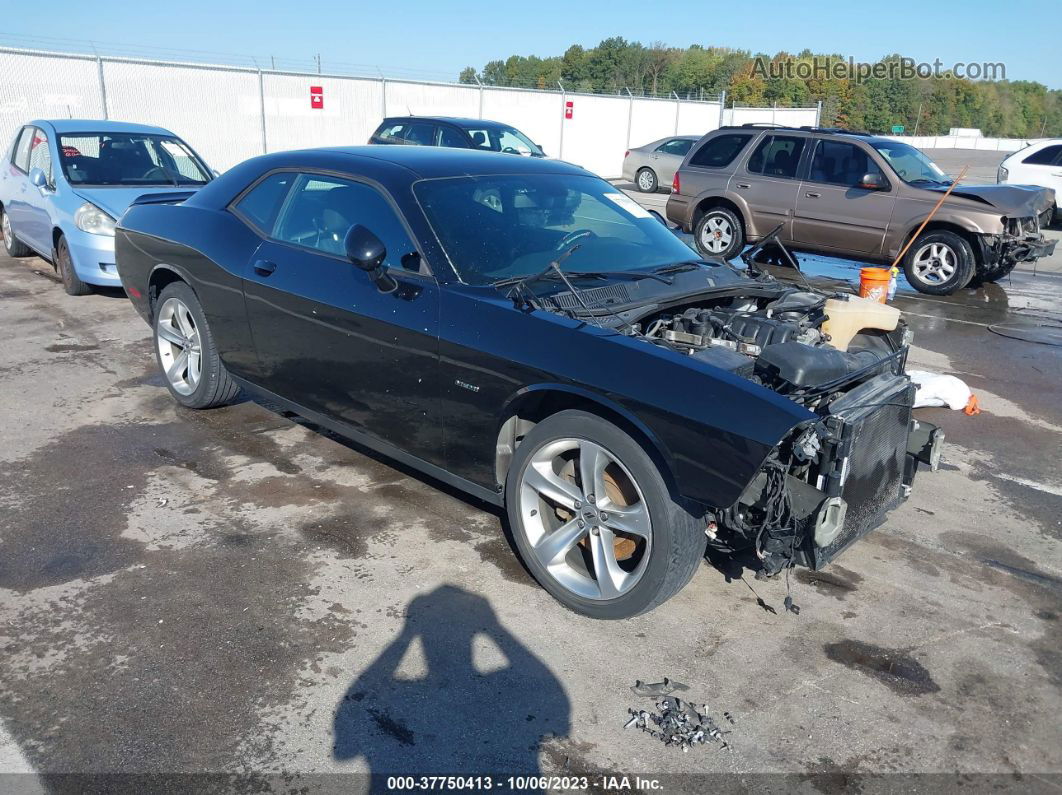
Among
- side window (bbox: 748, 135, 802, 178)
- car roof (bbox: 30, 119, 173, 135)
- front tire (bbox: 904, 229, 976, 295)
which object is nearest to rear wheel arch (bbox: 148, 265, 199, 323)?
car roof (bbox: 30, 119, 173, 135)

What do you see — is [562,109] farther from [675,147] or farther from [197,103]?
[197,103]

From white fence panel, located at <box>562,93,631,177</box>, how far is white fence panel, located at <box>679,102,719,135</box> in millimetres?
3006

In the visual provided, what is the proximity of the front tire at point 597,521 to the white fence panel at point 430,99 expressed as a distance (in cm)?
2017

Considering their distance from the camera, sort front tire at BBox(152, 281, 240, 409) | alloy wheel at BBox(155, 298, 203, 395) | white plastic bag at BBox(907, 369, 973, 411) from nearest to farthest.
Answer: front tire at BBox(152, 281, 240, 409) < alloy wheel at BBox(155, 298, 203, 395) < white plastic bag at BBox(907, 369, 973, 411)

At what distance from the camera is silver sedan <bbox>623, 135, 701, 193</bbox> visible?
73.4ft

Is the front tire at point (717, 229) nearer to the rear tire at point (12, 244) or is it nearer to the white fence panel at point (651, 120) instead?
the rear tire at point (12, 244)

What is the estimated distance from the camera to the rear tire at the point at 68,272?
8438 millimetres

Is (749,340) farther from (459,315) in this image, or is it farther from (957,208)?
(957,208)

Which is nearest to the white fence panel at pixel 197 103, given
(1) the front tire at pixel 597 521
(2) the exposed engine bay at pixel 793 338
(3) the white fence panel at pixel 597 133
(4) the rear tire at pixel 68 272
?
(3) the white fence panel at pixel 597 133

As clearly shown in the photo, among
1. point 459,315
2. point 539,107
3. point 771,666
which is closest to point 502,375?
point 459,315

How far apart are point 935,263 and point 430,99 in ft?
51.7

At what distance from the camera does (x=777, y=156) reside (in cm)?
1142

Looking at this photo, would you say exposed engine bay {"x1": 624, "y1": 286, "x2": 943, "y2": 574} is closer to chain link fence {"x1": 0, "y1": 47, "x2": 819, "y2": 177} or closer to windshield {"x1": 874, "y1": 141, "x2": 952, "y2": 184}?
windshield {"x1": 874, "y1": 141, "x2": 952, "y2": 184}

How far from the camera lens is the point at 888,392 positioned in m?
3.52
